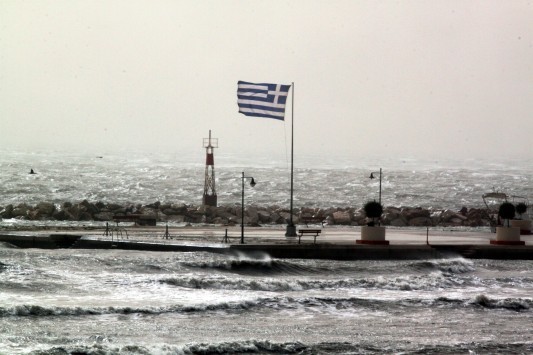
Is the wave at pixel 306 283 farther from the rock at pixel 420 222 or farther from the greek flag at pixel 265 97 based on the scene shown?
the rock at pixel 420 222

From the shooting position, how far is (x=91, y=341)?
1091 inches

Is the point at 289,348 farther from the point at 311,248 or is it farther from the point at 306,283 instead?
the point at 311,248

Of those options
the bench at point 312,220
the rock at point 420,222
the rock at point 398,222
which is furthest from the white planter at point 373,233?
the rock at point 420,222

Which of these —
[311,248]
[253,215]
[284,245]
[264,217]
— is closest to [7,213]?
[253,215]

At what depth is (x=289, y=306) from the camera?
34.4 metres

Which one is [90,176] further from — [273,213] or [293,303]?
[293,303]

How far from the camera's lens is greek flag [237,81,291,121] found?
52219 mm

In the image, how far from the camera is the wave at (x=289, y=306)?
31406mm

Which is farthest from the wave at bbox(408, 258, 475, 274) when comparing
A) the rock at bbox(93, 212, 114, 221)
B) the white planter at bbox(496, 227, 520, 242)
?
the rock at bbox(93, 212, 114, 221)

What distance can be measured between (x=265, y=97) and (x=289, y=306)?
62.4ft

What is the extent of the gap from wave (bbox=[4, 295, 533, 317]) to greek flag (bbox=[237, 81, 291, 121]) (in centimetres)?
1706

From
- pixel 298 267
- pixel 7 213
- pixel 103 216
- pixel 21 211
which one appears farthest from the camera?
pixel 21 211

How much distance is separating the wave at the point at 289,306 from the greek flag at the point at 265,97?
56.0ft

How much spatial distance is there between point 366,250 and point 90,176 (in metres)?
95.6
